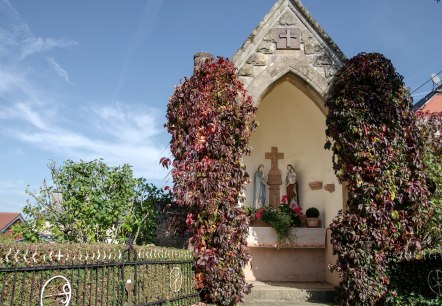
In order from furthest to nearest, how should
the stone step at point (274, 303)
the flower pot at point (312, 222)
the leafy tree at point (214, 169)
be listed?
the flower pot at point (312, 222)
the stone step at point (274, 303)
the leafy tree at point (214, 169)

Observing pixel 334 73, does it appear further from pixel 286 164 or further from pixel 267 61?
pixel 286 164

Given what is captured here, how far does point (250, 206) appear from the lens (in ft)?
28.6

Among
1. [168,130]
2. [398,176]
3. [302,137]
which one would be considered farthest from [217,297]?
[302,137]

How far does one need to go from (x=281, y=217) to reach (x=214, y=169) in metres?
2.20

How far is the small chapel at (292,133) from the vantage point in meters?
7.12

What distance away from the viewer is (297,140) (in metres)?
9.22

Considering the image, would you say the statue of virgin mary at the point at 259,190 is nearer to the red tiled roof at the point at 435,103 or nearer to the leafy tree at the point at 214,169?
the leafy tree at the point at 214,169

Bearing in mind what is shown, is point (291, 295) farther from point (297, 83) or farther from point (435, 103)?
point (435, 103)

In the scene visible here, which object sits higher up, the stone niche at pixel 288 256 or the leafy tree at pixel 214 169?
the leafy tree at pixel 214 169

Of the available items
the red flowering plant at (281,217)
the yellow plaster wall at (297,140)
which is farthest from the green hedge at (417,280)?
the yellow plaster wall at (297,140)

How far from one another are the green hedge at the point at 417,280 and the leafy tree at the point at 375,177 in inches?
5.2

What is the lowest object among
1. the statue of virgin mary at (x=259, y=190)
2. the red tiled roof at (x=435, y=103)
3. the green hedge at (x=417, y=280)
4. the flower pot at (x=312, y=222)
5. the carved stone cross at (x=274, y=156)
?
the green hedge at (x=417, y=280)

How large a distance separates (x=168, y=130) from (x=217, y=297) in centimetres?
264

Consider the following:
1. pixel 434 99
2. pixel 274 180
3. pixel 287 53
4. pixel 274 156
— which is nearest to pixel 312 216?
pixel 274 180
